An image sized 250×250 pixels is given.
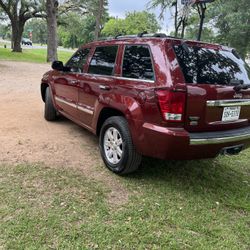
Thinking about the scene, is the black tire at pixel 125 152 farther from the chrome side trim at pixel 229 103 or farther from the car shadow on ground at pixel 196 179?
the chrome side trim at pixel 229 103

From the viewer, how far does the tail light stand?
3.18m

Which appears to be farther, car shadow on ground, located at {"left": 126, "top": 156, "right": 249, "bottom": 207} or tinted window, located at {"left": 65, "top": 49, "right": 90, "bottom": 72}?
tinted window, located at {"left": 65, "top": 49, "right": 90, "bottom": 72}

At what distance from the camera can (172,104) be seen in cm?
320

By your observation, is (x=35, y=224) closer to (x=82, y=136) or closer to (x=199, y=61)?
(x=199, y=61)

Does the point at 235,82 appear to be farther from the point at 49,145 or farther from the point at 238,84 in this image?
the point at 49,145

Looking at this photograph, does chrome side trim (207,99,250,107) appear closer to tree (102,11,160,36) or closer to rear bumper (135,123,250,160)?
rear bumper (135,123,250,160)

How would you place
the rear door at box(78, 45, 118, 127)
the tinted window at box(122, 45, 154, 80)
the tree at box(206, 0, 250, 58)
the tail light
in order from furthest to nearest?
the tree at box(206, 0, 250, 58)
the rear door at box(78, 45, 118, 127)
the tinted window at box(122, 45, 154, 80)
the tail light

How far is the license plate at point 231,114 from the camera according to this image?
140 inches

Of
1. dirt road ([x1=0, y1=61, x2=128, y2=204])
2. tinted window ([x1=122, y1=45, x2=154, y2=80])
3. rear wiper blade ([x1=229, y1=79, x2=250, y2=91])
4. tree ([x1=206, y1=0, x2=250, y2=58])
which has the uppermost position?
tree ([x1=206, y1=0, x2=250, y2=58])

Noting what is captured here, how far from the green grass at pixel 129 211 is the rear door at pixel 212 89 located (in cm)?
84

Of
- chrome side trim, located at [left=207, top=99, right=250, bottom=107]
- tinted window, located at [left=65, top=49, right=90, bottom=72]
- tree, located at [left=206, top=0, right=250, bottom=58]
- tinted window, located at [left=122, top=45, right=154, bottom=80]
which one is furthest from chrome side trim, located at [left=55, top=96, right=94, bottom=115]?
tree, located at [left=206, top=0, right=250, bottom=58]

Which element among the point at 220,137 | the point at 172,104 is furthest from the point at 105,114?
the point at 220,137

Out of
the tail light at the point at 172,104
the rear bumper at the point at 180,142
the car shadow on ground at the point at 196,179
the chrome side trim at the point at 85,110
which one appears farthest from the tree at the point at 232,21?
the tail light at the point at 172,104

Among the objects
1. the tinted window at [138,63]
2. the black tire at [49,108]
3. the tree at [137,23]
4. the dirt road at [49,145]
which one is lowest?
the dirt road at [49,145]
